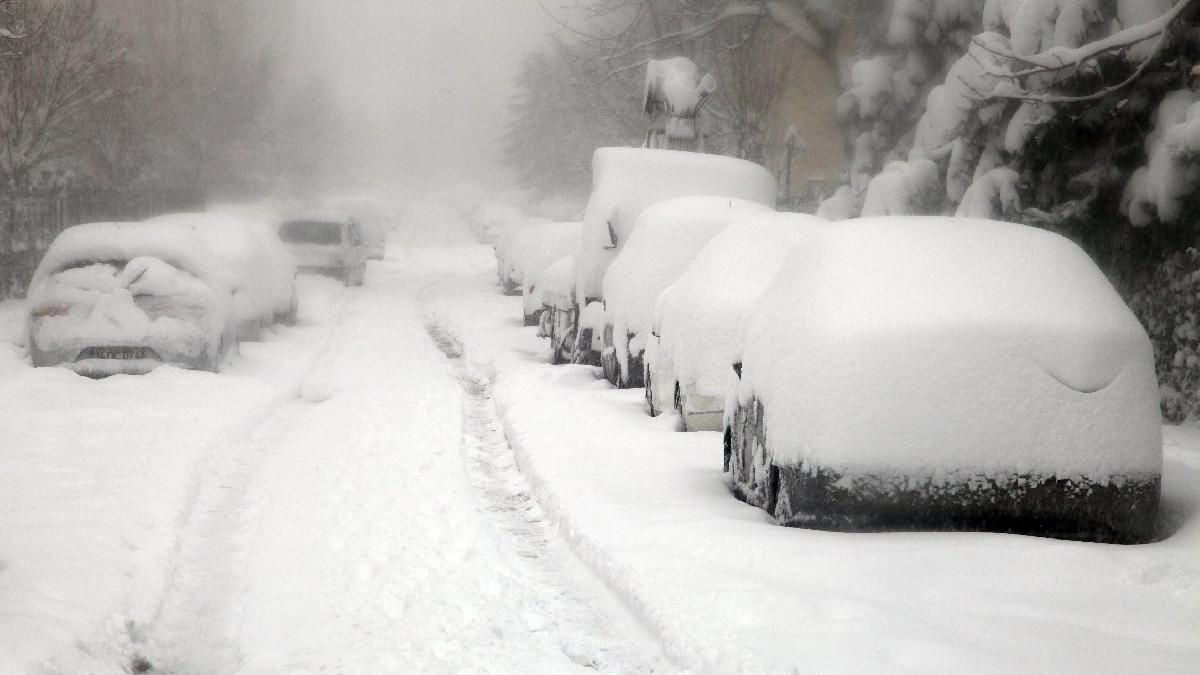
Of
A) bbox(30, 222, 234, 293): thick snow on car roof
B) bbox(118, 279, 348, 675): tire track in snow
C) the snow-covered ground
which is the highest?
bbox(30, 222, 234, 293): thick snow on car roof

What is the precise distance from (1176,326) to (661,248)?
17.1ft

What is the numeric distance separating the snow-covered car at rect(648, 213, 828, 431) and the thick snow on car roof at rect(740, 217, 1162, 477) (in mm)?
2532

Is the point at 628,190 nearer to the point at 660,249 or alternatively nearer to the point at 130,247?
the point at 660,249

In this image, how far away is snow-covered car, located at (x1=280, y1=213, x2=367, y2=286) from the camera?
28.2m

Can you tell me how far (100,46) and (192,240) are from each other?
12.7 m

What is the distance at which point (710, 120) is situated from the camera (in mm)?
33750

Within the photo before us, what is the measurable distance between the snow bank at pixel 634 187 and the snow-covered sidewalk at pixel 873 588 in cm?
622

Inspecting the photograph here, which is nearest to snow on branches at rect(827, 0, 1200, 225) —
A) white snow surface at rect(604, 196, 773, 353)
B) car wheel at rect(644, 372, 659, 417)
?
white snow surface at rect(604, 196, 773, 353)

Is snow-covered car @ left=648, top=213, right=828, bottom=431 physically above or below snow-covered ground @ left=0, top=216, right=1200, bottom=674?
above

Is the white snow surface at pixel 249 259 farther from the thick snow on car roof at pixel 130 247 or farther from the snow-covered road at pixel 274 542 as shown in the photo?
the snow-covered road at pixel 274 542

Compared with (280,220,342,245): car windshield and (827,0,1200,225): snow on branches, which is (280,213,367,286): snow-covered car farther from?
(827,0,1200,225): snow on branches

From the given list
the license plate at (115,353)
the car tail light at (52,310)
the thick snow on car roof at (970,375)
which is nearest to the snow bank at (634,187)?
the license plate at (115,353)

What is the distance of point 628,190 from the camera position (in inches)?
568

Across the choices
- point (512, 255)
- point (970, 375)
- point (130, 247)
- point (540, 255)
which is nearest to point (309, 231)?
point (512, 255)
